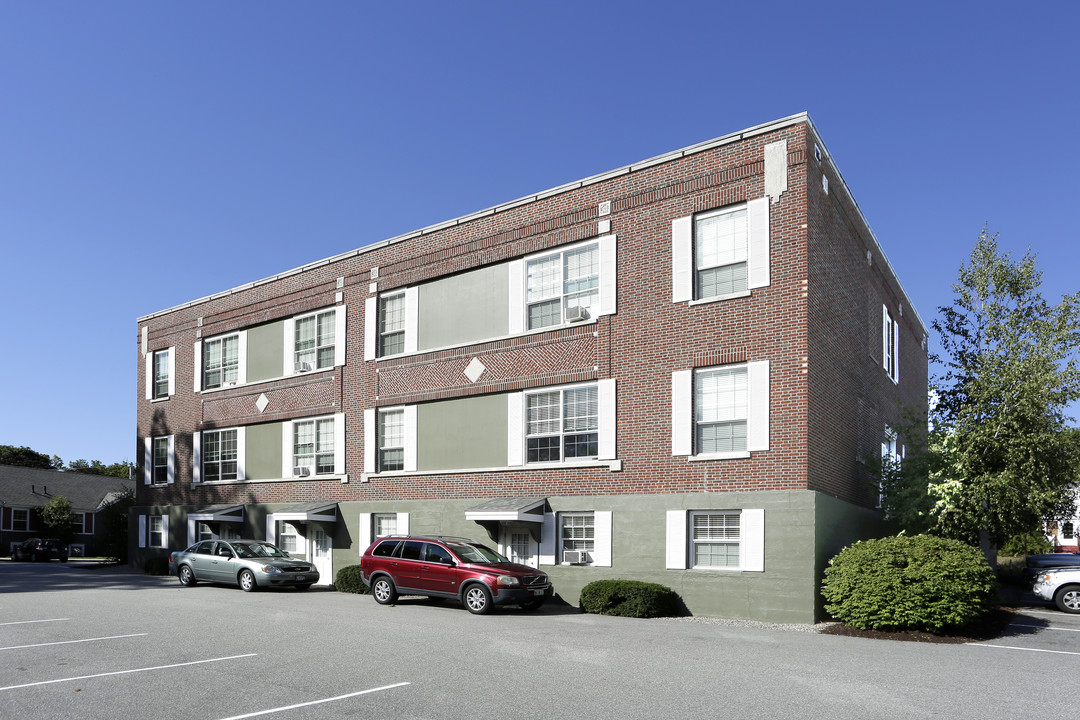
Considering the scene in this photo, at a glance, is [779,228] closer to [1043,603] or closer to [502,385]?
[502,385]

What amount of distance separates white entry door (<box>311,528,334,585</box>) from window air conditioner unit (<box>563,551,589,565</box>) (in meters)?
8.93

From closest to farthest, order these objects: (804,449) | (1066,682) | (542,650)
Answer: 1. (1066,682)
2. (542,650)
3. (804,449)

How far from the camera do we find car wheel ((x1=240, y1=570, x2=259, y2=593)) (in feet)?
78.0

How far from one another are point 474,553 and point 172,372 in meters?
20.0

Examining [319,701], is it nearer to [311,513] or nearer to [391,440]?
[391,440]

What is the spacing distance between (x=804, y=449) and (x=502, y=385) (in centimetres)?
845

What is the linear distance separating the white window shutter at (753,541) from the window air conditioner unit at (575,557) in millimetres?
4148

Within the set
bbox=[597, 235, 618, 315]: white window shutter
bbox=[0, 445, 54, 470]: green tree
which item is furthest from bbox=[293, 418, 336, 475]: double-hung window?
bbox=[0, 445, 54, 470]: green tree

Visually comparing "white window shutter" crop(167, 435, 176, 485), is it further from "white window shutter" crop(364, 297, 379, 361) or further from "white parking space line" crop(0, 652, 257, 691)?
"white parking space line" crop(0, 652, 257, 691)

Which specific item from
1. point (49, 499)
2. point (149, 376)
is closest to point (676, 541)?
point (149, 376)

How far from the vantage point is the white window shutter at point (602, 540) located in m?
20.7

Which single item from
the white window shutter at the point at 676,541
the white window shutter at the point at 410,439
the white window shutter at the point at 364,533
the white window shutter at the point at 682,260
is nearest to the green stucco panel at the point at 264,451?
the white window shutter at the point at 364,533

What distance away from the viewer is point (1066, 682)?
11.3 metres

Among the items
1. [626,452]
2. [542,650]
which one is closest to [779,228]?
[626,452]
